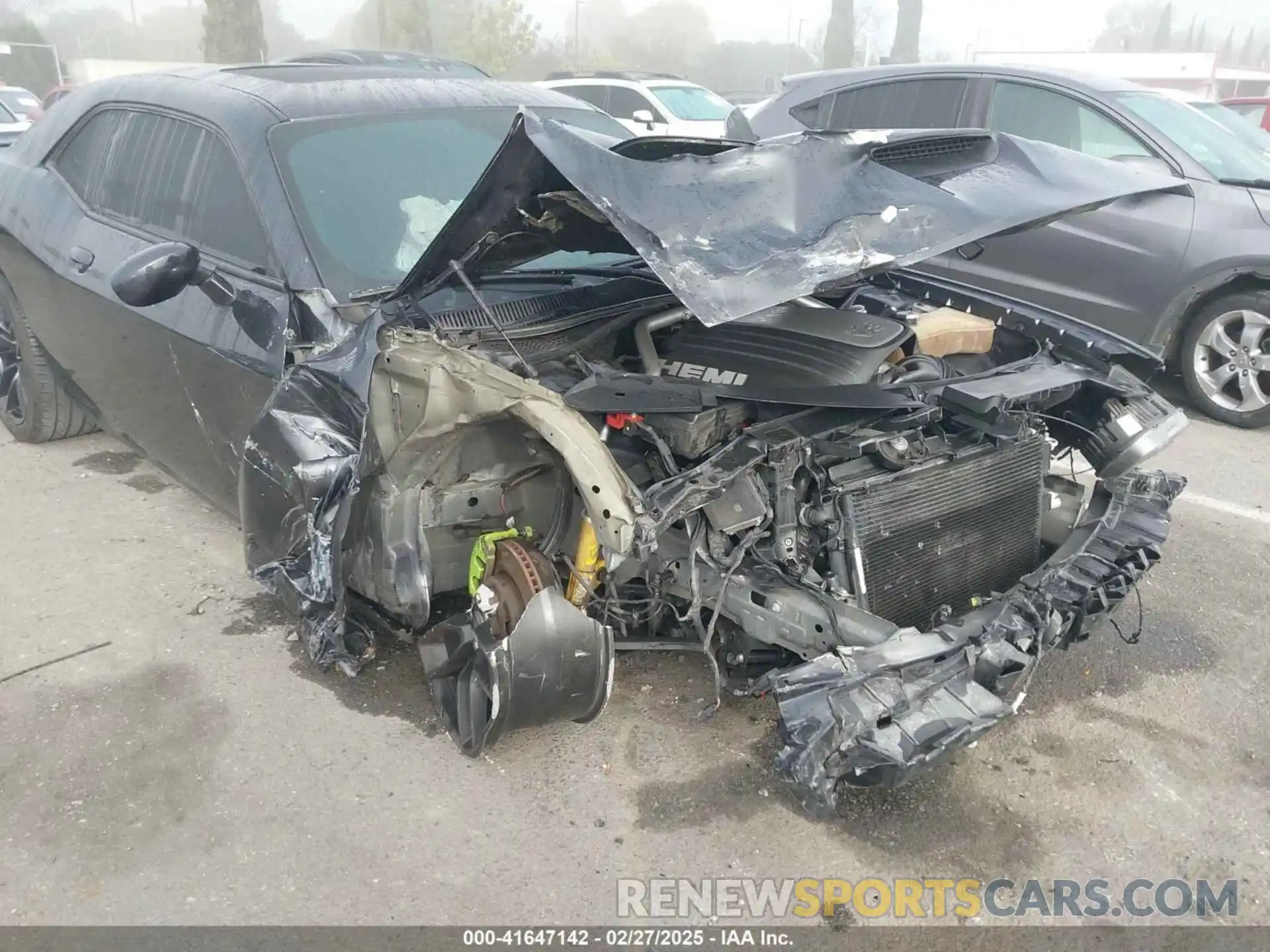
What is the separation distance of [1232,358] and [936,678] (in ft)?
13.9

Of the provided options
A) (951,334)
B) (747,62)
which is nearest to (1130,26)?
(747,62)

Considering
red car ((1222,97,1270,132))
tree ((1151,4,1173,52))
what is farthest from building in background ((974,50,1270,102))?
tree ((1151,4,1173,52))

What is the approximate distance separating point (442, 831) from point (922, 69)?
589cm

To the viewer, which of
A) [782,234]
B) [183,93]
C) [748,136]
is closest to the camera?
[782,234]

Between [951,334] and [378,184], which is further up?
[378,184]

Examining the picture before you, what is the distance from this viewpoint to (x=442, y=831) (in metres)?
2.49

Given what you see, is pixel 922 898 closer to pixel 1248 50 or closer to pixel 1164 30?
pixel 1164 30

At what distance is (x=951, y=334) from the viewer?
3215 mm

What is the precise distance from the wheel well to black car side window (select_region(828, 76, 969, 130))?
183cm

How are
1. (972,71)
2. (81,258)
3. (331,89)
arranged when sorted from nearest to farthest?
(331,89) < (81,258) < (972,71)

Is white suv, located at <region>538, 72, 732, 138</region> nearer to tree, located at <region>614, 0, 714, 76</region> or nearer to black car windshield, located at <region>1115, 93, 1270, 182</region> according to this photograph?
black car windshield, located at <region>1115, 93, 1270, 182</region>

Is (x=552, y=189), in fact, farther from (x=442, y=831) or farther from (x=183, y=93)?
(x=183, y=93)

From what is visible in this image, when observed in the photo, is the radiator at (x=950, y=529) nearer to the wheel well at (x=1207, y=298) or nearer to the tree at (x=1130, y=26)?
the wheel well at (x=1207, y=298)
